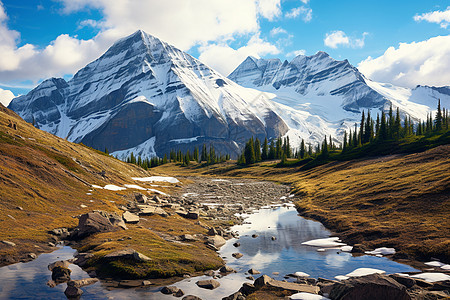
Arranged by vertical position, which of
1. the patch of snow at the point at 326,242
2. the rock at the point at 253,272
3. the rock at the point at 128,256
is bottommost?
the patch of snow at the point at 326,242

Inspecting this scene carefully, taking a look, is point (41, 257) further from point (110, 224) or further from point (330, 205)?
point (330, 205)

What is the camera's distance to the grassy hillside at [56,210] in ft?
73.9

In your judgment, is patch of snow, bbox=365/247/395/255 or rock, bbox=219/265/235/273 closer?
rock, bbox=219/265/235/273

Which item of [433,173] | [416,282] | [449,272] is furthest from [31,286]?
[433,173]

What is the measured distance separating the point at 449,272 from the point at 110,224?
28.5 m

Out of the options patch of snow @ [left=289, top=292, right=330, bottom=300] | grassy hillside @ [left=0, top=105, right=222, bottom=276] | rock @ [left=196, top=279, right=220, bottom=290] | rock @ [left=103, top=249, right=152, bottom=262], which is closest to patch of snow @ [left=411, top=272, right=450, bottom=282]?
patch of snow @ [left=289, top=292, right=330, bottom=300]

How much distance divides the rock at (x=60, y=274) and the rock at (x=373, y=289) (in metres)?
16.2

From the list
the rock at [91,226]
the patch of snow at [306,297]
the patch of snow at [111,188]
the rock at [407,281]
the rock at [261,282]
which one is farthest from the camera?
the patch of snow at [111,188]

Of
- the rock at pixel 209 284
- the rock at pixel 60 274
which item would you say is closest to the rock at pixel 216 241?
the rock at pixel 209 284

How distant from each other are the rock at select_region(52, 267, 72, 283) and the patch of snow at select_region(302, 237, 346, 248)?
21.5 m

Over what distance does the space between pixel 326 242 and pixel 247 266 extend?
437 inches

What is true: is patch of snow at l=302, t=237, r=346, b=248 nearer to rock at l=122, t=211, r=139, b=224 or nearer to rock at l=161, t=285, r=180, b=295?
rock at l=161, t=285, r=180, b=295

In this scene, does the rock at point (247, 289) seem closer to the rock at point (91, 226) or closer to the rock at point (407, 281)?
the rock at point (407, 281)

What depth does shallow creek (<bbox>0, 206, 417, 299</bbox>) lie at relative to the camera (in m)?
16.8
